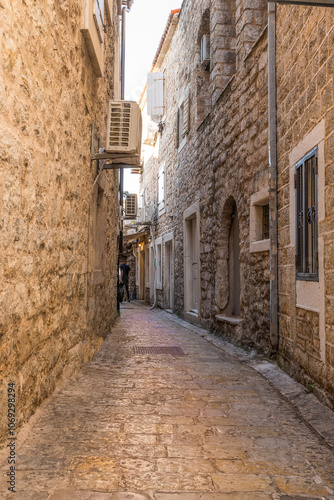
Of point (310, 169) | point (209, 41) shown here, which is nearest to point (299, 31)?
point (310, 169)

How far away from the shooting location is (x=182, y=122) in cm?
1066

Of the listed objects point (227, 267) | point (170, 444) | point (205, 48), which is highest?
point (205, 48)

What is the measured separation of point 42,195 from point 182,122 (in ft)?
26.6

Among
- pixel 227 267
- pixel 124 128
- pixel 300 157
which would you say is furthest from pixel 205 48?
pixel 300 157

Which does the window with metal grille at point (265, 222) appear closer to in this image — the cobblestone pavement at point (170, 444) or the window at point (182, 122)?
the cobblestone pavement at point (170, 444)

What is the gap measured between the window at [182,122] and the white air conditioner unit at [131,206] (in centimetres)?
725

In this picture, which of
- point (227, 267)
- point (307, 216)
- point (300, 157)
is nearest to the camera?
point (307, 216)

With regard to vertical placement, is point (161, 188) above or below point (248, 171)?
above

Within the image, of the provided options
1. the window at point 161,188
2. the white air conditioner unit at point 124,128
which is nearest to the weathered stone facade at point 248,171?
the white air conditioner unit at point 124,128

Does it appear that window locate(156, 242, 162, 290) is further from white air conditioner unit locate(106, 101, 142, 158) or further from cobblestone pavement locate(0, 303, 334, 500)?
cobblestone pavement locate(0, 303, 334, 500)

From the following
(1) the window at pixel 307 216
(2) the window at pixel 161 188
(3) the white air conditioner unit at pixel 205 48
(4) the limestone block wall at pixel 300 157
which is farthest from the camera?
(2) the window at pixel 161 188

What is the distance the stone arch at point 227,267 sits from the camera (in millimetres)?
7172

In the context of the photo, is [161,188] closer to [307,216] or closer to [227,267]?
[227,267]

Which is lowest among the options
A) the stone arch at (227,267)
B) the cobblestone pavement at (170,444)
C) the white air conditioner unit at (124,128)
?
the cobblestone pavement at (170,444)
